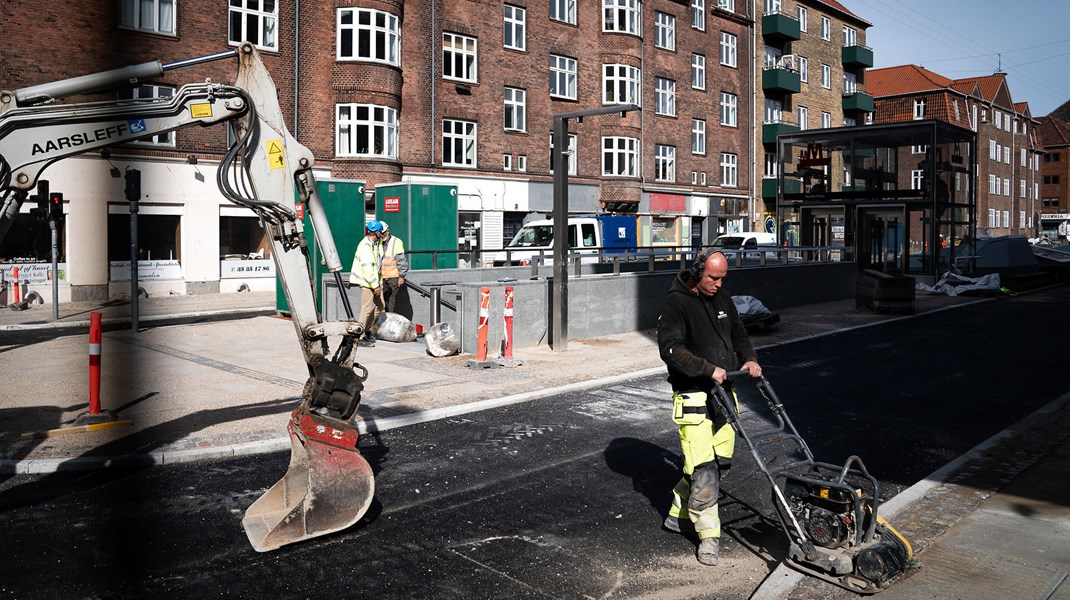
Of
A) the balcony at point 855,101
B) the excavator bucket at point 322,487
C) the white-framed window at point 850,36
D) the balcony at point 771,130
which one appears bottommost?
the excavator bucket at point 322,487

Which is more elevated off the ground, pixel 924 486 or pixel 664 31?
pixel 664 31

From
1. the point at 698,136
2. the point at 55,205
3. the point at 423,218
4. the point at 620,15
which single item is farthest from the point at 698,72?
the point at 55,205

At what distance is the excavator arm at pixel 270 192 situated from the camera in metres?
6.22

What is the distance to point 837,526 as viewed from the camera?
539cm

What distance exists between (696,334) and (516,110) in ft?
102

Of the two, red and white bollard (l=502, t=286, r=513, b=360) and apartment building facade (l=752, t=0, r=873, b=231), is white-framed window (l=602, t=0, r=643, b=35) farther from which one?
red and white bollard (l=502, t=286, r=513, b=360)

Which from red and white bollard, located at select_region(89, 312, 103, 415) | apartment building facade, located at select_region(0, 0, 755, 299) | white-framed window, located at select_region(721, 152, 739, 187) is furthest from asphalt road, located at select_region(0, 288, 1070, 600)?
white-framed window, located at select_region(721, 152, 739, 187)

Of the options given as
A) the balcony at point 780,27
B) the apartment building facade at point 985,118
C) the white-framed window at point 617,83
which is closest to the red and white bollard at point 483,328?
the white-framed window at point 617,83

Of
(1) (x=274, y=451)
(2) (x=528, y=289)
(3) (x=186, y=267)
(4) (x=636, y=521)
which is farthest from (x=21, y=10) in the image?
(4) (x=636, y=521)

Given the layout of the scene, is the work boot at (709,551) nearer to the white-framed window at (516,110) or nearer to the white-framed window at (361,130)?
the white-framed window at (361,130)

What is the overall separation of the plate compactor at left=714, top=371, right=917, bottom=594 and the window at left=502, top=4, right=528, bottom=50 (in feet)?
105

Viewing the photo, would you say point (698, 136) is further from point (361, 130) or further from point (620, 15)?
point (361, 130)

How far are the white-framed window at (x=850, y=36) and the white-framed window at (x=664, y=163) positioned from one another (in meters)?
20.9

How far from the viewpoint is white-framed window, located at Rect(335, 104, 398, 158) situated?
30078 millimetres
